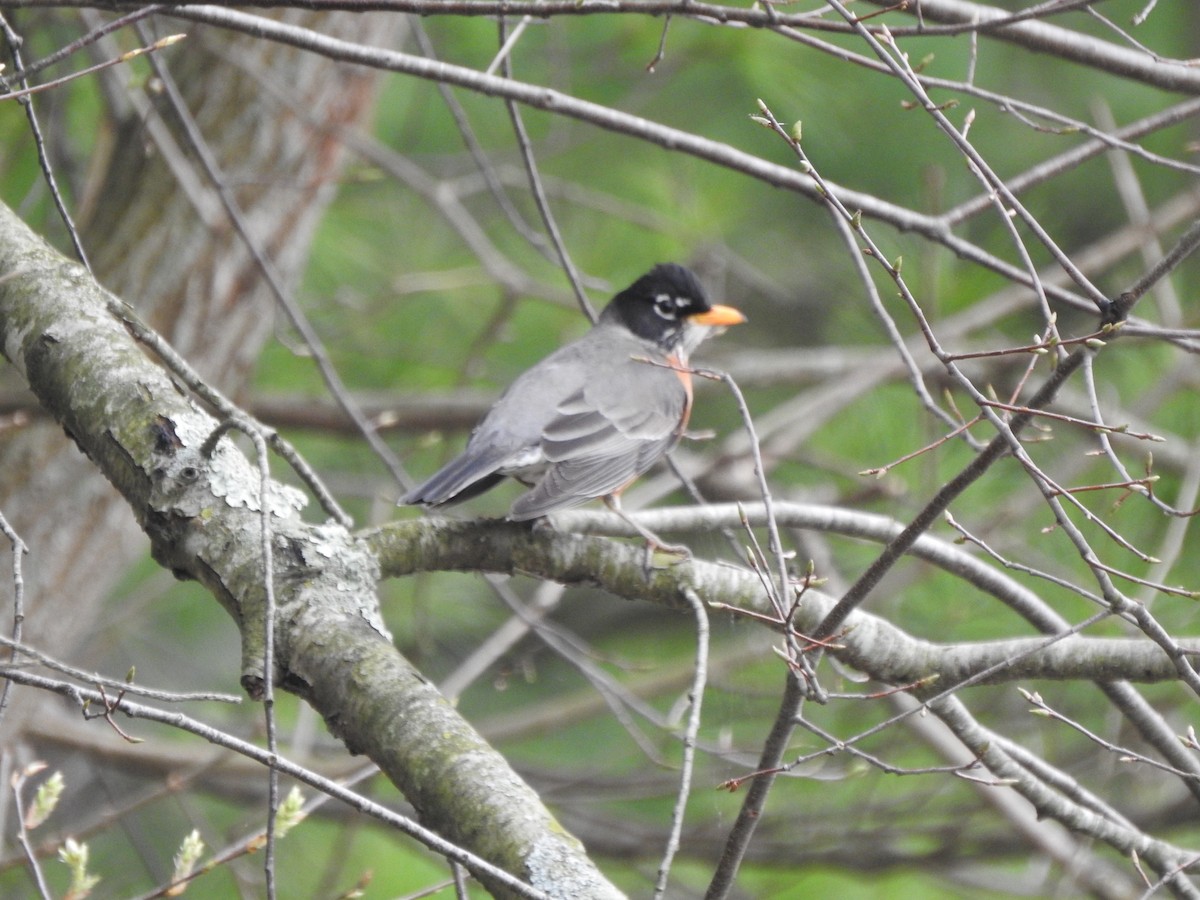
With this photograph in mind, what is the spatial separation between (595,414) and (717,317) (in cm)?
81

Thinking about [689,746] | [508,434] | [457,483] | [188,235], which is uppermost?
[188,235]

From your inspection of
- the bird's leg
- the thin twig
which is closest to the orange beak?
the bird's leg

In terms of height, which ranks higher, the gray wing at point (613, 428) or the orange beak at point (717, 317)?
the orange beak at point (717, 317)

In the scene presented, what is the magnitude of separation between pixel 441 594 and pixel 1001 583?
3091 millimetres

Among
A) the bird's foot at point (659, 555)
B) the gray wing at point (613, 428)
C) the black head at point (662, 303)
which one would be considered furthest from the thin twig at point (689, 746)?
the black head at point (662, 303)

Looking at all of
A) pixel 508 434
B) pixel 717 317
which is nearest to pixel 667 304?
pixel 717 317

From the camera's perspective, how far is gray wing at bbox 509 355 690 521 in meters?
2.87

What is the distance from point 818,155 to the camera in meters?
6.23

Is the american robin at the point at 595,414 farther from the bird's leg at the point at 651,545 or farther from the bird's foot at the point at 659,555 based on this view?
the bird's foot at the point at 659,555

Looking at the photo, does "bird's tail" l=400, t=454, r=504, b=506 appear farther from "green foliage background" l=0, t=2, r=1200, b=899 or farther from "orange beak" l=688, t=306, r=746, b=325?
"orange beak" l=688, t=306, r=746, b=325

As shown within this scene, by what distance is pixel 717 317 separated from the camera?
389 centimetres

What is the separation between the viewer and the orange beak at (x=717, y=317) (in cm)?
383

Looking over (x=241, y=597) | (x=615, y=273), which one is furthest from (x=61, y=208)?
(x=615, y=273)

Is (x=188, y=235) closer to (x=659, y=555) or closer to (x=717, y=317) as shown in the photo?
(x=717, y=317)
